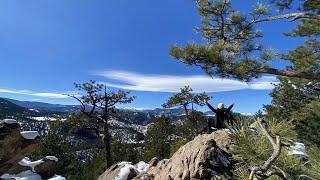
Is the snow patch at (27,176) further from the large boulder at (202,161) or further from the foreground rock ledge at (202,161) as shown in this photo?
the large boulder at (202,161)

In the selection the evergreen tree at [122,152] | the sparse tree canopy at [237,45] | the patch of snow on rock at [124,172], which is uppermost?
the sparse tree canopy at [237,45]

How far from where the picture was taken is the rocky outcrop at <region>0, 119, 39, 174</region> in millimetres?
22344

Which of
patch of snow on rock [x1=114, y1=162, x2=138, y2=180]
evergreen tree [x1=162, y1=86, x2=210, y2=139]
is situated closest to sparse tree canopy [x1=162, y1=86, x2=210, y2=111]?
evergreen tree [x1=162, y1=86, x2=210, y2=139]

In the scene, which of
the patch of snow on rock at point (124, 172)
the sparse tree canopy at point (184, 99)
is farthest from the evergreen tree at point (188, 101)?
the patch of snow on rock at point (124, 172)

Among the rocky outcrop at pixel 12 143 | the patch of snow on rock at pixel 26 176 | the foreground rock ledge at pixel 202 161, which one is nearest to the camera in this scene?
the foreground rock ledge at pixel 202 161

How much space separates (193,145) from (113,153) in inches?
1758

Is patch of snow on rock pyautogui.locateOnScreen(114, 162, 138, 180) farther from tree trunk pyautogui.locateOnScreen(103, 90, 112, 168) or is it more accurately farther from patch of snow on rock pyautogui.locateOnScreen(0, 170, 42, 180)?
tree trunk pyautogui.locateOnScreen(103, 90, 112, 168)

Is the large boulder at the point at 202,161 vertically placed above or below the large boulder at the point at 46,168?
above

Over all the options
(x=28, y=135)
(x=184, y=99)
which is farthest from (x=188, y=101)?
(x=28, y=135)

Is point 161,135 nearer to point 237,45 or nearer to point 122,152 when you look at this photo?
point 122,152

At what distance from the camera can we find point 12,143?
74.7 feet

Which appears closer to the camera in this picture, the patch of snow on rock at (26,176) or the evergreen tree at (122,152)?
the patch of snow on rock at (26,176)

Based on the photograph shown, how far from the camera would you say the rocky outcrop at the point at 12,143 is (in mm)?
22344

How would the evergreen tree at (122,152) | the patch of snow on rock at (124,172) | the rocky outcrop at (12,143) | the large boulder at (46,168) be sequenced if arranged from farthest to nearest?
the evergreen tree at (122,152), the large boulder at (46,168), the rocky outcrop at (12,143), the patch of snow on rock at (124,172)
